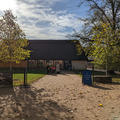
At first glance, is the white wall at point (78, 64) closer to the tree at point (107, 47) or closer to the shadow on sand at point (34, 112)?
the tree at point (107, 47)

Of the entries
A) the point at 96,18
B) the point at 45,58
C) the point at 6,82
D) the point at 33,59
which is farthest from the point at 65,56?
the point at 6,82

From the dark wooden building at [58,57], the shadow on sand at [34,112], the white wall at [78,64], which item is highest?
the dark wooden building at [58,57]

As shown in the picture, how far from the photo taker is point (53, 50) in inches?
1328

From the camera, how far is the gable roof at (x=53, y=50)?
103ft

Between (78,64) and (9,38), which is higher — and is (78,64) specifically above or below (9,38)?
below

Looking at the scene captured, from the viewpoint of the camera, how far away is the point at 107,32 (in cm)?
1151

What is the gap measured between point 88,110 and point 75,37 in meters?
17.9

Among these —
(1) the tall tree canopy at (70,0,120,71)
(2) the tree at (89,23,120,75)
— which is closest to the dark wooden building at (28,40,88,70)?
(1) the tall tree canopy at (70,0,120,71)

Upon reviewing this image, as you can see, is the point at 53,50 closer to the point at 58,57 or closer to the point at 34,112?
the point at 58,57

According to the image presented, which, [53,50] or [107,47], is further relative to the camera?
[53,50]

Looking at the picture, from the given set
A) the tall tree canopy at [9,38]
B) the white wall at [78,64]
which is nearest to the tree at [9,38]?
the tall tree canopy at [9,38]

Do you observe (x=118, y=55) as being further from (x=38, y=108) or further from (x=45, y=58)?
(x=45, y=58)

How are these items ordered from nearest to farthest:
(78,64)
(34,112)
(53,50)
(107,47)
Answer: (34,112) < (107,47) < (78,64) < (53,50)

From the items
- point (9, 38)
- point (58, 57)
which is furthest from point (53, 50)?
point (9, 38)
